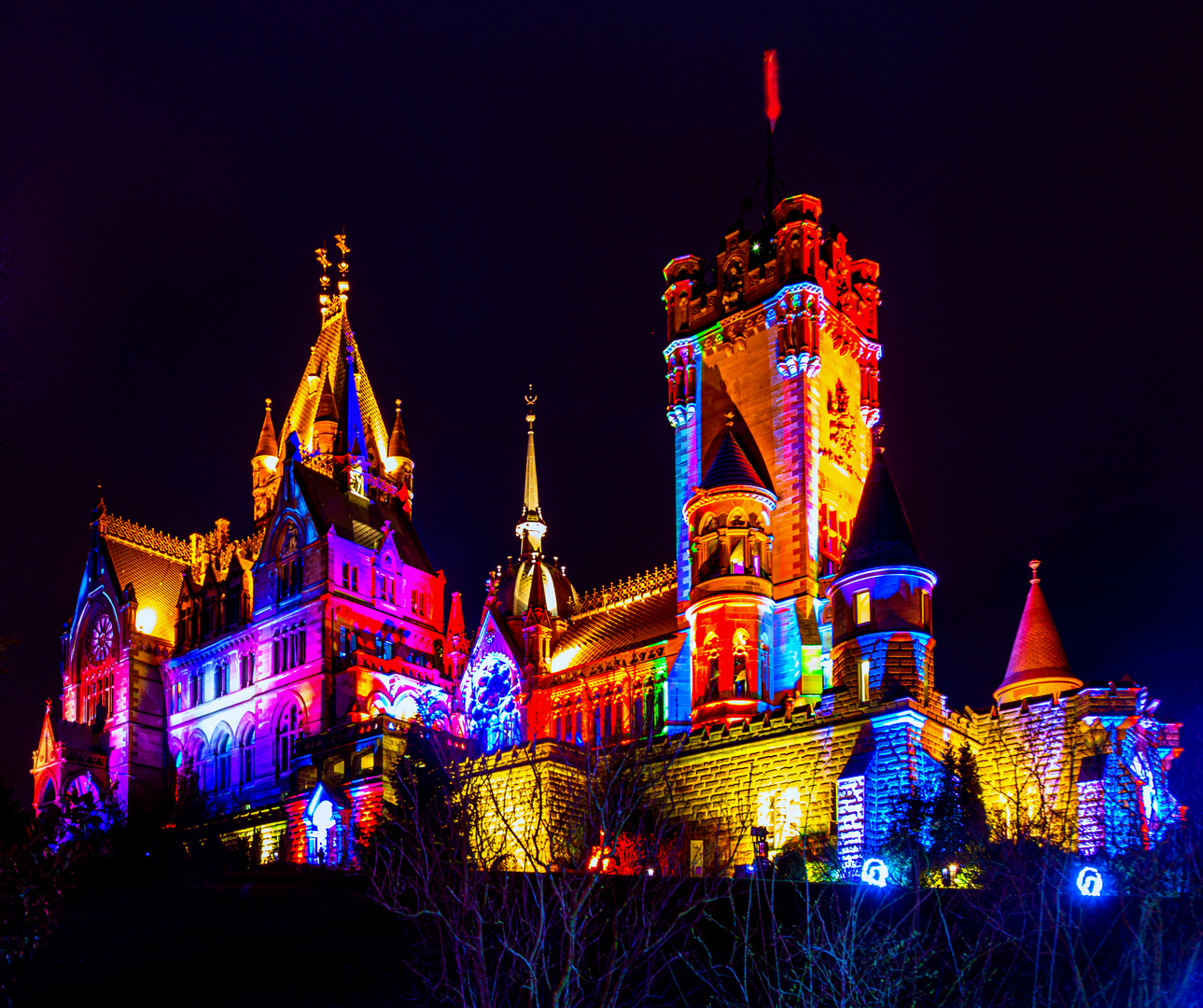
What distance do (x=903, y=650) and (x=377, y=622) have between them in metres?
28.0

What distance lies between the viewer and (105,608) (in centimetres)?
7200

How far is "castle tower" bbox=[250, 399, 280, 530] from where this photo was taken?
7400 centimetres

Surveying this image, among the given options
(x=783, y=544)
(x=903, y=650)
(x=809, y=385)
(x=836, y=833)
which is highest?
(x=809, y=385)

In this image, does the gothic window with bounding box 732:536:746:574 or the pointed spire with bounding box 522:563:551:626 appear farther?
the pointed spire with bounding box 522:563:551:626

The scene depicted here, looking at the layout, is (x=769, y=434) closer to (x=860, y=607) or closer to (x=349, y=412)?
(x=860, y=607)

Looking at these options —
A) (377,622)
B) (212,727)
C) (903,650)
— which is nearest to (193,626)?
(212,727)

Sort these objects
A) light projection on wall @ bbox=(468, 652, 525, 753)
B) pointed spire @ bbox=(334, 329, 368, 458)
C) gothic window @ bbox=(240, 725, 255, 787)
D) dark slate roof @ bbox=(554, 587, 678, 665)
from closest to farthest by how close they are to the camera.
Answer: dark slate roof @ bbox=(554, 587, 678, 665) → light projection on wall @ bbox=(468, 652, 525, 753) → gothic window @ bbox=(240, 725, 255, 787) → pointed spire @ bbox=(334, 329, 368, 458)

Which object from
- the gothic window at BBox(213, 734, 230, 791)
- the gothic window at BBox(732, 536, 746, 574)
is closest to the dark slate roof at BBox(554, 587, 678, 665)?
the gothic window at BBox(732, 536, 746, 574)

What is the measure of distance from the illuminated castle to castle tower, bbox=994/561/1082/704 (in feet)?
0.30

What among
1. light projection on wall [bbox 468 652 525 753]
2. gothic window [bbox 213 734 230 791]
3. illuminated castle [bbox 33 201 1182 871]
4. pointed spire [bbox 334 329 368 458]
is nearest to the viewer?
illuminated castle [bbox 33 201 1182 871]

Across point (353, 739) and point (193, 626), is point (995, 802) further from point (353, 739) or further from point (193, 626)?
point (193, 626)

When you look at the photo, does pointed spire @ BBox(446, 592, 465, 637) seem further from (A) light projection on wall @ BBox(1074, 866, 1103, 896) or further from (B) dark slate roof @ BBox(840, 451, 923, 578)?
(A) light projection on wall @ BBox(1074, 866, 1103, 896)

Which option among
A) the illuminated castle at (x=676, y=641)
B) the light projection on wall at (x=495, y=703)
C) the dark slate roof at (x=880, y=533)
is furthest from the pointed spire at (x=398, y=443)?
the dark slate roof at (x=880, y=533)

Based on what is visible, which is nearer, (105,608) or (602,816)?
(602,816)
